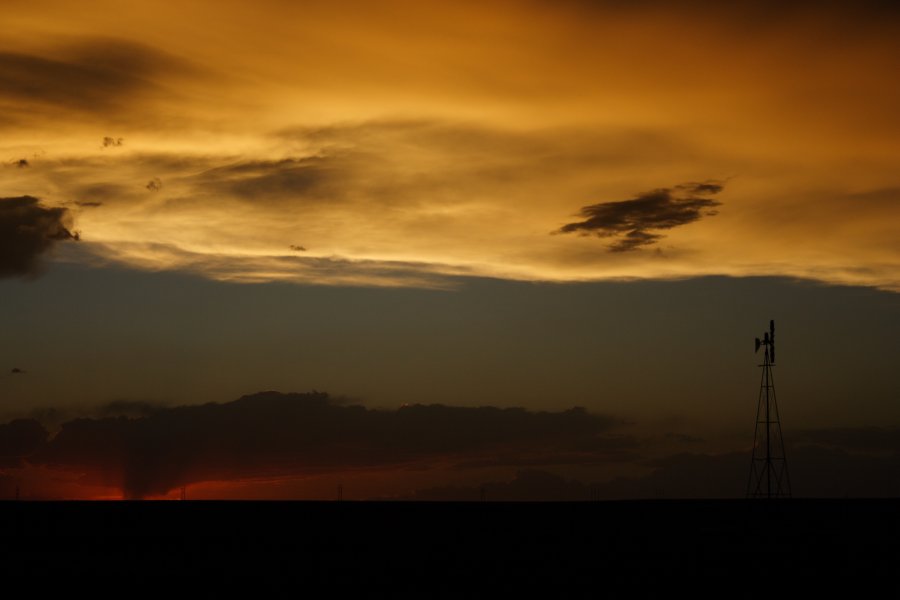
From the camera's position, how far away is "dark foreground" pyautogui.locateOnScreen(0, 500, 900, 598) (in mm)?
53781

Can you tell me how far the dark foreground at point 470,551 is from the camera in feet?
176

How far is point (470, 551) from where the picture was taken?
226 ft

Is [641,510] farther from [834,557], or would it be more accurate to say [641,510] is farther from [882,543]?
[834,557]

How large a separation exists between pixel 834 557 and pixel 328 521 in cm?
4772

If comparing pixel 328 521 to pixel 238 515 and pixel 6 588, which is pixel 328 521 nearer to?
pixel 238 515

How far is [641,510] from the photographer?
403 ft

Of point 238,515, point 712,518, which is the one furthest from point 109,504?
point 712,518

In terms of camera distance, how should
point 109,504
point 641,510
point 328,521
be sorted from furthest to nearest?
point 109,504 < point 641,510 < point 328,521

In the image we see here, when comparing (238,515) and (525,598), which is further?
(238,515)

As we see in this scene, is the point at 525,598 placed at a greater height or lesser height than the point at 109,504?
greater

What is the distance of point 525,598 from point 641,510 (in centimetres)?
7770

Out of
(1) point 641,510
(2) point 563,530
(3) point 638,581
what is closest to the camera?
(3) point 638,581

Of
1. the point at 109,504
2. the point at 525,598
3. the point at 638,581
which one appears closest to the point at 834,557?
the point at 638,581

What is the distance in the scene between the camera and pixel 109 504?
138125 mm
